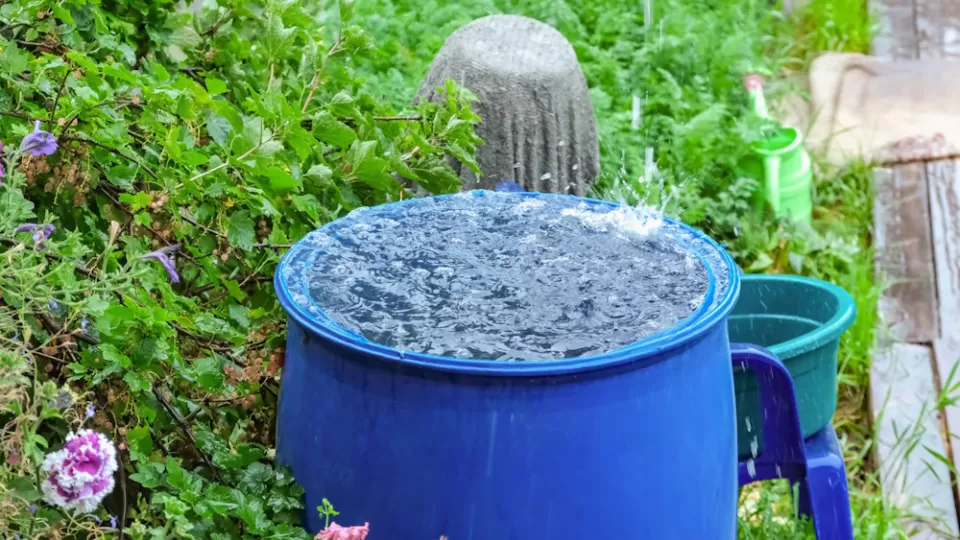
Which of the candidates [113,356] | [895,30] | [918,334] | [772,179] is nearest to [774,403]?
[113,356]

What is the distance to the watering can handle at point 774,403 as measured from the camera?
1962mm

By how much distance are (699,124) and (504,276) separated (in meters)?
2.44

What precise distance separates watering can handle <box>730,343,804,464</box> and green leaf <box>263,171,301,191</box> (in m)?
0.80

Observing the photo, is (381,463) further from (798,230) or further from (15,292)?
(798,230)

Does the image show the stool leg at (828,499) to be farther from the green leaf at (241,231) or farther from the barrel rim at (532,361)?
the green leaf at (241,231)

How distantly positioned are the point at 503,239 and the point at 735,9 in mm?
3689

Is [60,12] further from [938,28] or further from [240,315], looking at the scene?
[938,28]

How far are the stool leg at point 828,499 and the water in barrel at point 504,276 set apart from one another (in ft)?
2.00

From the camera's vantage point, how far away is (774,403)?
2.04 metres

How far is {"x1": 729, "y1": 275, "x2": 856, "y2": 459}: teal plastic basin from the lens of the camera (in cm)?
222

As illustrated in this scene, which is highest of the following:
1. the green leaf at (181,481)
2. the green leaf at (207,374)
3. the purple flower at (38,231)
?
the purple flower at (38,231)

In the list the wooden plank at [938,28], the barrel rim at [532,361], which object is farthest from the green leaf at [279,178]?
the wooden plank at [938,28]

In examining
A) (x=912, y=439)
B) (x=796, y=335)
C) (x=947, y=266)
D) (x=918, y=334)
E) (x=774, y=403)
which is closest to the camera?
(x=774, y=403)

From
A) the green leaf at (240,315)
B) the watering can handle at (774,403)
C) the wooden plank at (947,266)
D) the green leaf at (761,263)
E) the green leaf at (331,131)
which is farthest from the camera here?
the green leaf at (761,263)
